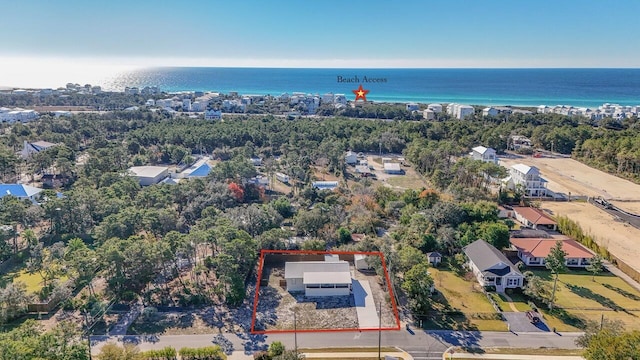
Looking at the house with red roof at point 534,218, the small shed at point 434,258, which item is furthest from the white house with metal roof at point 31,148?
the house with red roof at point 534,218

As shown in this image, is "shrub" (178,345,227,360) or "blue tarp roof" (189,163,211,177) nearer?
"shrub" (178,345,227,360)

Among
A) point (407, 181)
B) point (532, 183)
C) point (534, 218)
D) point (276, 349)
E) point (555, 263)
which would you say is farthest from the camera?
point (407, 181)

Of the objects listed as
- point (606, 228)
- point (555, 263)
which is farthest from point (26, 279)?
point (606, 228)

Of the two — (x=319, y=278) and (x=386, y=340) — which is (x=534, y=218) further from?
(x=319, y=278)

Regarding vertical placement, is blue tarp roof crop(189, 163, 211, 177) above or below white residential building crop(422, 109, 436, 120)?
below

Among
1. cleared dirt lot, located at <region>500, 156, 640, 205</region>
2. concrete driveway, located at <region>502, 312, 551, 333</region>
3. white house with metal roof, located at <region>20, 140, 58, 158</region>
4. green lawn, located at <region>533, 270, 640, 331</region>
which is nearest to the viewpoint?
concrete driveway, located at <region>502, 312, 551, 333</region>

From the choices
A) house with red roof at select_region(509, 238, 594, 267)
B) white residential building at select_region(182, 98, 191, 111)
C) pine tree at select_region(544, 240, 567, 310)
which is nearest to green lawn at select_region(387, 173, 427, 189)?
house with red roof at select_region(509, 238, 594, 267)

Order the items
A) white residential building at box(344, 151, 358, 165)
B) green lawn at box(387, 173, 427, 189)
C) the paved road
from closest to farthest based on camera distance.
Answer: the paved road, green lawn at box(387, 173, 427, 189), white residential building at box(344, 151, 358, 165)

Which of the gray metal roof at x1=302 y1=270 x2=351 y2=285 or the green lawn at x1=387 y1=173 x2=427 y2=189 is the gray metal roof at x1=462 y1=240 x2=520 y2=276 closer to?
the gray metal roof at x1=302 y1=270 x2=351 y2=285

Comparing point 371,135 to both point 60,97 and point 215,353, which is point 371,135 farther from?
point 60,97
